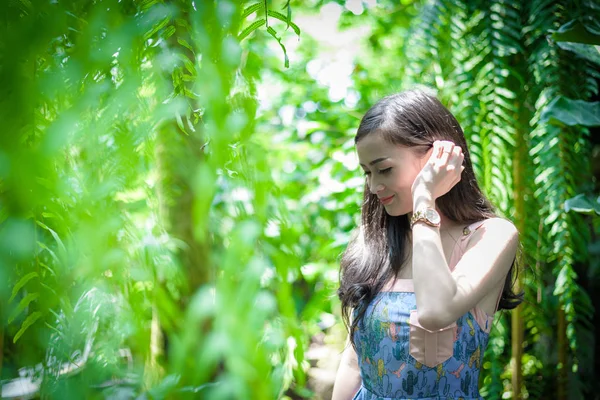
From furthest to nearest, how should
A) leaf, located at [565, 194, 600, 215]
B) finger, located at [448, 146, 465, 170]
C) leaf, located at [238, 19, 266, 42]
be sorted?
leaf, located at [565, 194, 600, 215] → finger, located at [448, 146, 465, 170] → leaf, located at [238, 19, 266, 42]

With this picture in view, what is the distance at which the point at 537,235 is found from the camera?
2.19 meters

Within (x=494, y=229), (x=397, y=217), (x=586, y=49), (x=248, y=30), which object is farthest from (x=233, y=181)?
(x=586, y=49)

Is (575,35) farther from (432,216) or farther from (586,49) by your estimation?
(432,216)

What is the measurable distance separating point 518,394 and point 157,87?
213cm

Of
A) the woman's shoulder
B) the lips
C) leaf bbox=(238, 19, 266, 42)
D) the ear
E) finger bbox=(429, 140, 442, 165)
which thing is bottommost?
the woman's shoulder

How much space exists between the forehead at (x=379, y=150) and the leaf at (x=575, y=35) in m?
0.60

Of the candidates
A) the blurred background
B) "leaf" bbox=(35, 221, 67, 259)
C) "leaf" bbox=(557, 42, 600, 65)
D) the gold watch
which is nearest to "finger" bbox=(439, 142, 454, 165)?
the gold watch

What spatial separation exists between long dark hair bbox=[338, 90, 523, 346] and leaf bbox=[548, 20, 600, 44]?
39 centimetres

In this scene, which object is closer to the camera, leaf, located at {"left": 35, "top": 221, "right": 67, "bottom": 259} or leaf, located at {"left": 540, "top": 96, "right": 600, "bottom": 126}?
leaf, located at {"left": 35, "top": 221, "right": 67, "bottom": 259}

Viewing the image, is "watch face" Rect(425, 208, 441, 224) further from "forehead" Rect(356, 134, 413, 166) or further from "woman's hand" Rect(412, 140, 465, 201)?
"forehead" Rect(356, 134, 413, 166)

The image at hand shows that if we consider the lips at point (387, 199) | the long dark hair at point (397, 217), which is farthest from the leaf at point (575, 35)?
the lips at point (387, 199)

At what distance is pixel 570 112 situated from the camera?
5.59ft

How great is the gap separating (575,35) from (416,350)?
101 centimetres

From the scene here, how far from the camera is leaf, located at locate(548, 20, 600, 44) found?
1.63 meters
